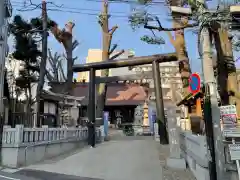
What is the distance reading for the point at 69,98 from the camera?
27406 millimetres

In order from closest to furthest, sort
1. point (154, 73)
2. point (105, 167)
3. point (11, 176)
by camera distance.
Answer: point (11, 176), point (105, 167), point (154, 73)

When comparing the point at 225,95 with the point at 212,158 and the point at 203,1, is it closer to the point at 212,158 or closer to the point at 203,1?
the point at 203,1

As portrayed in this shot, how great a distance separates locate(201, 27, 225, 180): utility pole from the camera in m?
6.78

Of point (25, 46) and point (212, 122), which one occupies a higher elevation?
point (25, 46)

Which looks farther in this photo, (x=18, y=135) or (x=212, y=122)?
(x=18, y=135)

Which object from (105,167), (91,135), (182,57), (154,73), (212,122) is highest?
(182,57)

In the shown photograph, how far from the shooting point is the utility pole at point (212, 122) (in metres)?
6.78

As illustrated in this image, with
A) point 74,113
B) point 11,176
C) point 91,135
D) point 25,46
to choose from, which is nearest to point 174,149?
point 11,176

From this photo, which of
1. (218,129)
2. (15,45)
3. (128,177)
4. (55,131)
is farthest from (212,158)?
(15,45)

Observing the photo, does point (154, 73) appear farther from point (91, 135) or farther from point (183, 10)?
point (183, 10)

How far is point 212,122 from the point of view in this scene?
23.1 feet

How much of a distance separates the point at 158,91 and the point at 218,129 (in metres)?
11.3

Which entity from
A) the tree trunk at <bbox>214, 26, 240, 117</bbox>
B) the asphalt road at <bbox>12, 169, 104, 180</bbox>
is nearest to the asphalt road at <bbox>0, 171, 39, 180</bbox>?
the asphalt road at <bbox>12, 169, 104, 180</bbox>

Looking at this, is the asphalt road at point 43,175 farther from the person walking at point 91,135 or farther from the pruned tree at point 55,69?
the pruned tree at point 55,69
